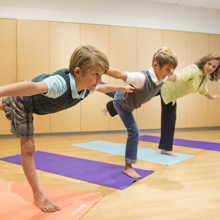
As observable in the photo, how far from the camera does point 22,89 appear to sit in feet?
3.98

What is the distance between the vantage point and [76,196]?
179cm

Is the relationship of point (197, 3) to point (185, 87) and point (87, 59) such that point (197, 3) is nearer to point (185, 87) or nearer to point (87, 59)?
point (185, 87)

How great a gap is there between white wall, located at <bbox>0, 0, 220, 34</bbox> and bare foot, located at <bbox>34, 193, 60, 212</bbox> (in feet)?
12.4

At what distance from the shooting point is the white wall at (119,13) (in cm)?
461

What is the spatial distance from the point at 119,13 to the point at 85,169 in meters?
3.58

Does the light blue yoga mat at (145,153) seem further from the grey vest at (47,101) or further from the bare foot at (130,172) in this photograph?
the grey vest at (47,101)

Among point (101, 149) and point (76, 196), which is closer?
point (76, 196)

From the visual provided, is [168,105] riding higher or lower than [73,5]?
lower

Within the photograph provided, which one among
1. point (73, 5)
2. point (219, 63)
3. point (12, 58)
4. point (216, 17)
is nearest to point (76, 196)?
point (219, 63)

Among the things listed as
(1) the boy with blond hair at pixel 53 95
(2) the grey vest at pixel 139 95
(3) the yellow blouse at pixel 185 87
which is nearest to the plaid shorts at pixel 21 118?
(1) the boy with blond hair at pixel 53 95

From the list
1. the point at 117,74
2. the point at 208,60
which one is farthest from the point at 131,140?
the point at 208,60

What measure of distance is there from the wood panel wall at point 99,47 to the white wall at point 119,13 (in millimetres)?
122

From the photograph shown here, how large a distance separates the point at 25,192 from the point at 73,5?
390 centimetres

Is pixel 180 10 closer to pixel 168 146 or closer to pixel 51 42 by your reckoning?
pixel 51 42
